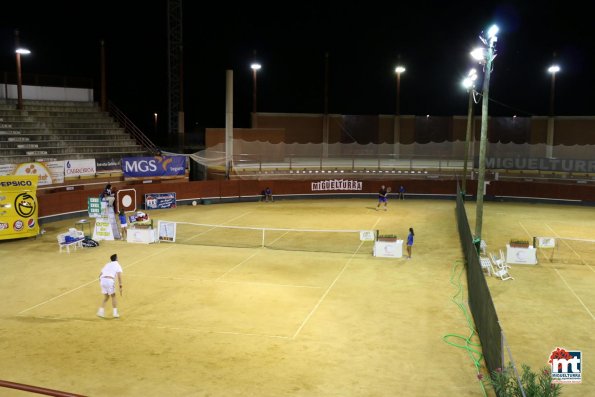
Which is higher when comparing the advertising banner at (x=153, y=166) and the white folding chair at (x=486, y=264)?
the advertising banner at (x=153, y=166)

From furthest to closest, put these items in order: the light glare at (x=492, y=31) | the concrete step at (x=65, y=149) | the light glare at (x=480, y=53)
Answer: the concrete step at (x=65, y=149), the light glare at (x=480, y=53), the light glare at (x=492, y=31)

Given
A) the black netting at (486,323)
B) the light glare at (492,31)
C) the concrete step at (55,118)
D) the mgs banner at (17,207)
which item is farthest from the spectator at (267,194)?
the black netting at (486,323)

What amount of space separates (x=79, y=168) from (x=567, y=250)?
27708mm

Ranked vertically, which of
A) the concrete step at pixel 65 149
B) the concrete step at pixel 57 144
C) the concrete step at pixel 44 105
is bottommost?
the concrete step at pixel 65 149

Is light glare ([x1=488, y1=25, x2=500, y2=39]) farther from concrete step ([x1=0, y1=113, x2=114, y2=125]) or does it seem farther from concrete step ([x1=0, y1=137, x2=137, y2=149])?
concrete step ([x1=0, y1=113, x2=114, y2=125])

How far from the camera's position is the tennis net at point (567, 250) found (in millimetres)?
23188

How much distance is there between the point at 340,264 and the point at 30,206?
15.0 metres

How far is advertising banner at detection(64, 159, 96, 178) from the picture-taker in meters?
34.6

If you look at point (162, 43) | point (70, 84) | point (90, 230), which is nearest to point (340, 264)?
point (90, 230)

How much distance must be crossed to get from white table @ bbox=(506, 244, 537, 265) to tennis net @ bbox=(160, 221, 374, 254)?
5680mm

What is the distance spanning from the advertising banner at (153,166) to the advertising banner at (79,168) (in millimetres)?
2196

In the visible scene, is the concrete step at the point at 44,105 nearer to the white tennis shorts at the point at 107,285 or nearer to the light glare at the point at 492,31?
the white tennis shorts at the point at 107,285

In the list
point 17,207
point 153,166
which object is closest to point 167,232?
point 17,207

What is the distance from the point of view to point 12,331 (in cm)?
1450
